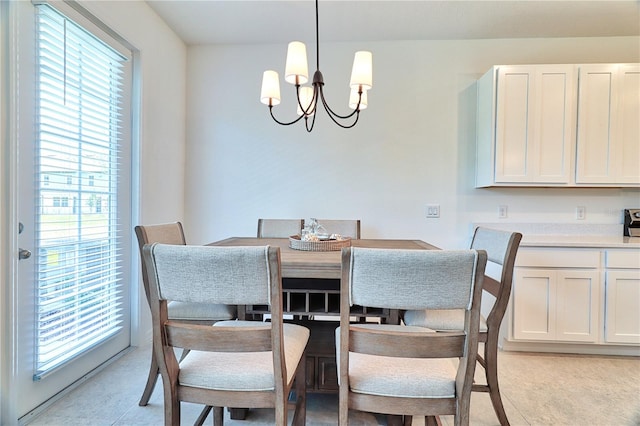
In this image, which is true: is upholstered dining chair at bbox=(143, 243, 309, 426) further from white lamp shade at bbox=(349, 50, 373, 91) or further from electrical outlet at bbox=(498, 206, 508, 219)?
electrical outlet at bbox=(498, 206, 508, 219)

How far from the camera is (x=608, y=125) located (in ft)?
8.03

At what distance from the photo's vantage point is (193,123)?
3014 millimetres

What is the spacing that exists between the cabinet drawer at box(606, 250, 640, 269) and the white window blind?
3.42m

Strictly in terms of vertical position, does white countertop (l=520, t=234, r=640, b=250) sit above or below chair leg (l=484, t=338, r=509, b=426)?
above

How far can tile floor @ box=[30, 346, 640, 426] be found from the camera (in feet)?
5.26

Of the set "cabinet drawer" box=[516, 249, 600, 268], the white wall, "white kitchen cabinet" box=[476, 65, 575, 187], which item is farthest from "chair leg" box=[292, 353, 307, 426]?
"white kitchen cabinet" box=[476, 65, 575, 187]

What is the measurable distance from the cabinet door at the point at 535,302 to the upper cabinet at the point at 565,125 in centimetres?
72

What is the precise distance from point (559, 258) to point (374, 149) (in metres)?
1.64

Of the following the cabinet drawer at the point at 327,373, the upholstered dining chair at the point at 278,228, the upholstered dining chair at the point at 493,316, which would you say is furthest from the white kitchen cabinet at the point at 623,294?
the upholstered dining chair at the point at 278,228

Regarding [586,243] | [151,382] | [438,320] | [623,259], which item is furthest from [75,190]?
[623,259]

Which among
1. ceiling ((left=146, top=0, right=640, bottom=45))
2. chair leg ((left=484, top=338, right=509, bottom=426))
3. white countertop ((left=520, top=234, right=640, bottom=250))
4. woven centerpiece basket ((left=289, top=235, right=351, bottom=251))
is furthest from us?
ceiling ((left=146, top=0, right=640, bottom=45))

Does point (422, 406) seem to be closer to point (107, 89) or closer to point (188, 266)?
point (188, 266)

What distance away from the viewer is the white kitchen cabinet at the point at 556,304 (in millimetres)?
2279

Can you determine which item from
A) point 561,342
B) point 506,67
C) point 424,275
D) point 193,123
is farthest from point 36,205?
point 561,342
